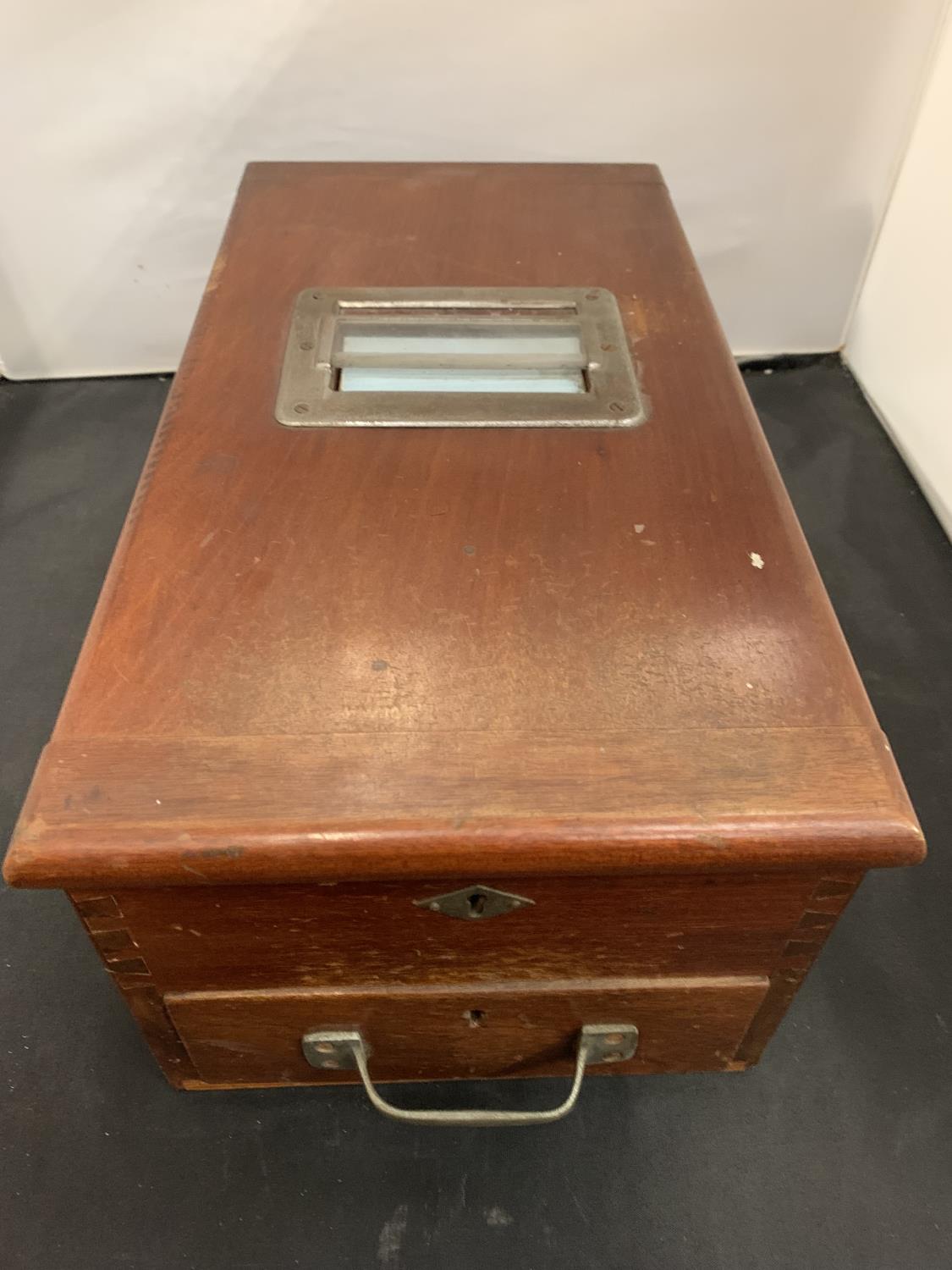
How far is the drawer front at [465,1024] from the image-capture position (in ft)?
2.24

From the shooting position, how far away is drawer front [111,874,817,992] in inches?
23.1

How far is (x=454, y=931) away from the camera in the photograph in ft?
2.06

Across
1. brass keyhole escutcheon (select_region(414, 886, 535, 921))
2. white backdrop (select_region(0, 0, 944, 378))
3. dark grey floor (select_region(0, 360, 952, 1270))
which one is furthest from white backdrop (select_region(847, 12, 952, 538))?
brass keyhole escutcheon (select_region(414, 886, 535, 921))

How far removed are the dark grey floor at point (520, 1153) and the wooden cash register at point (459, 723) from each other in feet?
0.20

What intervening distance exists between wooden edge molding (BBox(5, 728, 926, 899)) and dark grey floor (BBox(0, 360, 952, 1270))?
0.38 meters

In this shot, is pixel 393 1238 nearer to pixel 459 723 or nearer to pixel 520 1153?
pixel 520 1153

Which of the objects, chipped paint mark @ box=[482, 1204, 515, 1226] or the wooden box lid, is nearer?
the wooden box lid

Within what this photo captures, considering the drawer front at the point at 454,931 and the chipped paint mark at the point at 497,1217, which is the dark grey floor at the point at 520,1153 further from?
the drawer front at the point at 454,931

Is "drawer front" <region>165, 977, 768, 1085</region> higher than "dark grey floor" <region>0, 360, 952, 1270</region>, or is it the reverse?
"drawer front" <region>165, 977, 768, 1085</region>

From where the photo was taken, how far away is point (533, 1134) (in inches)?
31.7

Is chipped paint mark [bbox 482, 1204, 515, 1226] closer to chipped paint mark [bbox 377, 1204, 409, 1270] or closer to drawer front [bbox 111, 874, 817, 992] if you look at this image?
chipped paint mark [bbox 377, 1204, 409, 1270]

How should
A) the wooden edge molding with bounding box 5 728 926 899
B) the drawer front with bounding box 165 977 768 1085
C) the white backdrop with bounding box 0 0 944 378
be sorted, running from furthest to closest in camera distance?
the white backdrop with bounding box 0 0 944 378
the drawer front with bounding box 165 977 768 1085
the wooden edge molding with bounding box 5 728 926 899

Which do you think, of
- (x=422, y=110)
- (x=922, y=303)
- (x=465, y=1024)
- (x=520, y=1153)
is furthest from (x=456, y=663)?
(x=922, y=303)

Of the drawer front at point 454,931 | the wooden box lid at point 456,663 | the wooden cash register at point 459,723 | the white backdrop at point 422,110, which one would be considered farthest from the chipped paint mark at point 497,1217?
the white backdrop at point 422,110
